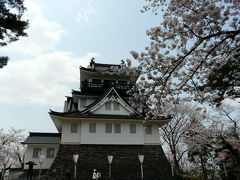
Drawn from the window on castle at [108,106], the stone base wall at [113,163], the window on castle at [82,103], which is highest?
the window on castle at [82,103]

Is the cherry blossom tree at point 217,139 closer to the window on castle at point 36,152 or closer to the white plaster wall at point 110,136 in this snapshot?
the white plaster wall at point 110,136

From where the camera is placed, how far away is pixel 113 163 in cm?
1636

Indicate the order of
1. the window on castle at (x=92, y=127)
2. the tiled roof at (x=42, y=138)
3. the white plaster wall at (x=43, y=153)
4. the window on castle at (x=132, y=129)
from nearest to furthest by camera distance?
the window on castle at (x=92, y=127)
the white plaster wall at (x=43, y=153)
the window on castle at (x=132, y=129)
the tiled roof at (x=42, y=138)

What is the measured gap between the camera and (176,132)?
24.9 m

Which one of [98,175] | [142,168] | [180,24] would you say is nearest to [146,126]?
[142,168]

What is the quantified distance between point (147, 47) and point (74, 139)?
1299 centimetres

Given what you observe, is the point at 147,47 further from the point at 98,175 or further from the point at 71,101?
the point at 71,101

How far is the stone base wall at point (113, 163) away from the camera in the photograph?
15.1 meters

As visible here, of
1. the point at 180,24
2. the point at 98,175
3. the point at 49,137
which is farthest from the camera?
the point at 49,137

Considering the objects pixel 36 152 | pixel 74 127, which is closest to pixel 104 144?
pixel 74 127

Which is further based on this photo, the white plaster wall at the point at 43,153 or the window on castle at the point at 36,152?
the window on castle at the point at 36,152

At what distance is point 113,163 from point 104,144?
1794 mm

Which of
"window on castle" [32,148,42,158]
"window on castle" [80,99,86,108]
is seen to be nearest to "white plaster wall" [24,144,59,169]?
"window on castle" [32,148,42,158]

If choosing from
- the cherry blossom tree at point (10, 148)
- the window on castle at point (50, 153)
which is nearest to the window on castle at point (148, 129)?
the window on castle at point (50, 153)
